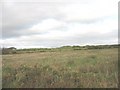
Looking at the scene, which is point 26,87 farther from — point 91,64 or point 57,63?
point 91,64

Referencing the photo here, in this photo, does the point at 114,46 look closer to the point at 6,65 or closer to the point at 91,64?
the point at 91,64

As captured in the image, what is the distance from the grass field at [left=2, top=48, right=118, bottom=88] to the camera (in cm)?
1136

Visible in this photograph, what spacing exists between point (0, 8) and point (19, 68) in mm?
3050

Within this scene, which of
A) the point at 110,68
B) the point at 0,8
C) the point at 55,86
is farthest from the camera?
the point at 0,8

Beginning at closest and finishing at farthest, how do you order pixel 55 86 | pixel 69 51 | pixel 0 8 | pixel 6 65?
pixel 55 86 < pixel 0 8 < pixel 6 65 < pixel 69 51

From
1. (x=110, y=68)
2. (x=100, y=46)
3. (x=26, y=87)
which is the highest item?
(x=100, y=46)

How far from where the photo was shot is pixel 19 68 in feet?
43.7

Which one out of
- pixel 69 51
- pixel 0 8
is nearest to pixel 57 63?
pixel 69 51

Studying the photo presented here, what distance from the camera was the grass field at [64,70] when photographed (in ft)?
37.3

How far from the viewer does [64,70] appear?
1262 centimetres

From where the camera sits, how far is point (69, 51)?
15.0m

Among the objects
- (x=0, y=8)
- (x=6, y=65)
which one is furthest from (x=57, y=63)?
(x=0, y=8)

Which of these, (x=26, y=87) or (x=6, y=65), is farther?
(x=6, y=65)

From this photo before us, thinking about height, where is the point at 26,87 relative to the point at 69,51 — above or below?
below
